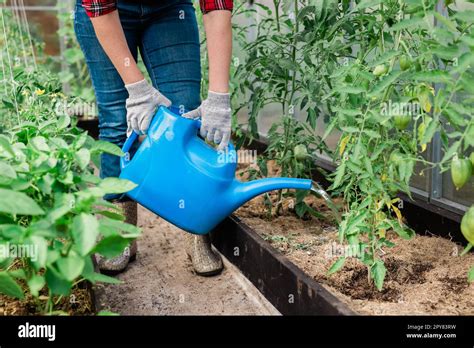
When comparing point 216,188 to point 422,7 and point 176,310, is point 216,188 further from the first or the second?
point 422,7

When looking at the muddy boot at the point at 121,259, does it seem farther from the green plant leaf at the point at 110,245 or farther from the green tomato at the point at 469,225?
the green tomato at the point at 469,225

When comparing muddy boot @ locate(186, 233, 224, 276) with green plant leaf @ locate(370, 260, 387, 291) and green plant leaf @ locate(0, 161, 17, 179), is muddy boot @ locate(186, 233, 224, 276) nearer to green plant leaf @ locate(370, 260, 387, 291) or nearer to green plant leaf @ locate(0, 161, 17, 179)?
green plant leaf @ locate(370, 260, 387, 291)

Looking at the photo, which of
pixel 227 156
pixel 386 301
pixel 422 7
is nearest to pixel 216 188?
pixel 227 156

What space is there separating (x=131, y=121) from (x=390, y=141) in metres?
0.72

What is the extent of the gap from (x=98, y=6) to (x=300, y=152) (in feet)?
2.95

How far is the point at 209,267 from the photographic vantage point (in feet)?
7.59

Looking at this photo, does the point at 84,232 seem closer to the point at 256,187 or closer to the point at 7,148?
the point at 7,148

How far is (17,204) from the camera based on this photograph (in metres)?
1.25

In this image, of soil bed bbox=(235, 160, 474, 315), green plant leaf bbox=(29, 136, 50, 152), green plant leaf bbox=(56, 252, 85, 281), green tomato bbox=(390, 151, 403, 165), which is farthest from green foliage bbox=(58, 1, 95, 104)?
green plant leaf bbox=(56, 252, 85, 281)

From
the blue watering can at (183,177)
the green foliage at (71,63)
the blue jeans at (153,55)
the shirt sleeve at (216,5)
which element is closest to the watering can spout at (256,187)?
the blue watering can at (183,177)

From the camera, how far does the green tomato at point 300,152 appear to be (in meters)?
2.39

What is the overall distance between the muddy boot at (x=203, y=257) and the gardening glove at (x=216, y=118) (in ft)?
1.61

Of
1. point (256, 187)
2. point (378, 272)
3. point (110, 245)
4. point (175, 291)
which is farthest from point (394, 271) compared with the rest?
point (110, 245)

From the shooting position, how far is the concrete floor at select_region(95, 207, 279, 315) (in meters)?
2.07
